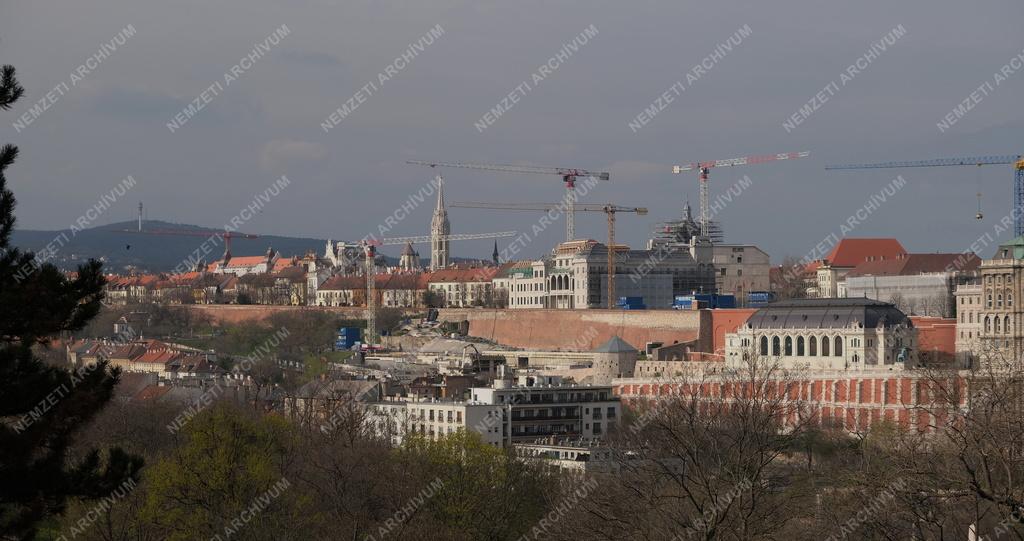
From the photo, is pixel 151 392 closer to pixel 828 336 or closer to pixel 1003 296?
pixel 828 336

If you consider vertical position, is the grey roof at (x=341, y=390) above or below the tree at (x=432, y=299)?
below

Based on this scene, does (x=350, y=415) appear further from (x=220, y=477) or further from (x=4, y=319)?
(x=4, y=319)

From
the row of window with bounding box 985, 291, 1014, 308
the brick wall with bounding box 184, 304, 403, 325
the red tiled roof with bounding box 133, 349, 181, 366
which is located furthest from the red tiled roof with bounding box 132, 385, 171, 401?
the brick wall with bounding box 184, 304, 403, 325

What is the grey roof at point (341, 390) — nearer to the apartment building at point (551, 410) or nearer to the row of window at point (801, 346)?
the apartment building at point (551, 410)

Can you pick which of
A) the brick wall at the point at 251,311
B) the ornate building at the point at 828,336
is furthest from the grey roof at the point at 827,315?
the brick wall at the point at 251,311

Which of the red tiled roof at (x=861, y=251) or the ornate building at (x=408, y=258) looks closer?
the red tiled roof at (x=861, y=251)
